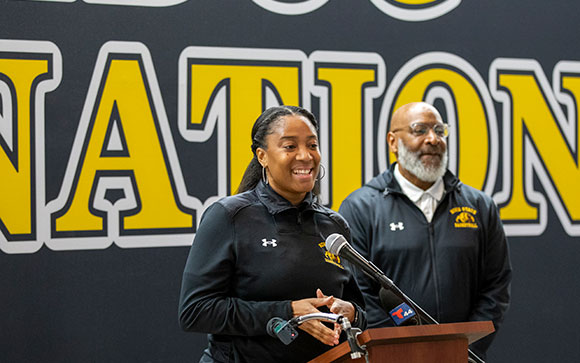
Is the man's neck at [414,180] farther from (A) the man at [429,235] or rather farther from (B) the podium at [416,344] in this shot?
(B) the podium at [416,344]

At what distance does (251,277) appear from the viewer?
189 cm

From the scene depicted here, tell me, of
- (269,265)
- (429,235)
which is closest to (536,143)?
(429,235)

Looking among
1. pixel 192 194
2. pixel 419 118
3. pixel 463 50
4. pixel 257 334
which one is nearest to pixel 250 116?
pixel 192 194

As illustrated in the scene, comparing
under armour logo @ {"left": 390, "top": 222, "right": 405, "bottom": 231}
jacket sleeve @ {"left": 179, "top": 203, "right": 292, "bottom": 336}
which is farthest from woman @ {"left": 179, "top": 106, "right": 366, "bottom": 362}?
under armour logo @ {"left": 390, "top": 222, "right": 405, "bottom": 231}

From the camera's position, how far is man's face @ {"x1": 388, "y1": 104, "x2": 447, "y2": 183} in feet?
9.56

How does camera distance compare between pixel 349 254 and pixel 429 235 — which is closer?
pixel 349 254

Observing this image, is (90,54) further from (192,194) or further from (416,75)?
(416,75)

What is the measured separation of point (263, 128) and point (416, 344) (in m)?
0.84

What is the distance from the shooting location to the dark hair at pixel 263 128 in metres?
2.04

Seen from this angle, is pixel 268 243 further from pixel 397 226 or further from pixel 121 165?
pixel 121 165

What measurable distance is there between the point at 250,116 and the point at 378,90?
0.76 metres

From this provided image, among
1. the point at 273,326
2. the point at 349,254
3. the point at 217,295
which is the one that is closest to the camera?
the point at 349,254

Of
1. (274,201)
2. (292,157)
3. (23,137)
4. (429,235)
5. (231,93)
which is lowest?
(429,235)

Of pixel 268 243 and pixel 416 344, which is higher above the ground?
pixel 268 243
